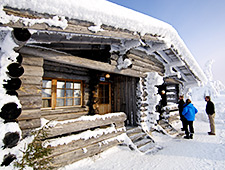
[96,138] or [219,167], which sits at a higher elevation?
[96,138]

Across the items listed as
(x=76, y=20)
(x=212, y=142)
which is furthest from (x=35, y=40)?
(x=212, y=142)

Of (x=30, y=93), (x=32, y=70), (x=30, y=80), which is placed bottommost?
(x=30, y=93)

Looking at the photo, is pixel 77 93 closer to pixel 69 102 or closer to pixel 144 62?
pixel 69 102

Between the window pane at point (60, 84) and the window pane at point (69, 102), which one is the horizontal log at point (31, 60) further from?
the window pane at point (69, 102)

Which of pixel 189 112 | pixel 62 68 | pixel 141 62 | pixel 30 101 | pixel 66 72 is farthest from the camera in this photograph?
pixel 141 62

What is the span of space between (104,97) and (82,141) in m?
3.75

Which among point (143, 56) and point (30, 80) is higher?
point (143, 56)

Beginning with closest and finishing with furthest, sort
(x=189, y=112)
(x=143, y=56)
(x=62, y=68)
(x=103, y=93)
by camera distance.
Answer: (x=62, y=68), (x=189, y=112), (x=143, y=56), (x=103, y=93)

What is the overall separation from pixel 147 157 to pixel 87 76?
12.8ft

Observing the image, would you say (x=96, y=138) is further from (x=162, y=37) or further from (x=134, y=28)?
(x=162, y=37)

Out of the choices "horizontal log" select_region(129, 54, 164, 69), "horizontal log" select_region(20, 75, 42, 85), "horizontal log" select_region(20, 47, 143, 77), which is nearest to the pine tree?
"horizontal log" select_region(20, 75, 42, 85)

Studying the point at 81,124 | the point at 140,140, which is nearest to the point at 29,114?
the point at 81,124

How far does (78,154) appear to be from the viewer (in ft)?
11.4

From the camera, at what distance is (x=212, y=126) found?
20.7 feet
